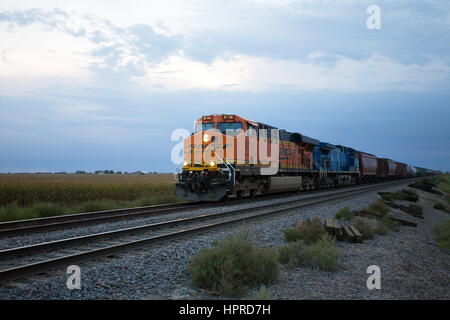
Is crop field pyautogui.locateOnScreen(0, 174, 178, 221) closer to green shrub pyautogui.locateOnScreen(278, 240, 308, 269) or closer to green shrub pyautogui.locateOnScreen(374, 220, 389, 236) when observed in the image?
green shrub pyautogui.locateOnScreen(278, 240, 308, 269)

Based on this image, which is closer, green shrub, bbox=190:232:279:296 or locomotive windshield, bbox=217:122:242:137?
green shrub, bbox=190:232:279:296

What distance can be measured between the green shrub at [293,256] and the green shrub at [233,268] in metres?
0.82

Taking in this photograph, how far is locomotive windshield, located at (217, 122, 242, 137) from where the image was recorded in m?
15.1

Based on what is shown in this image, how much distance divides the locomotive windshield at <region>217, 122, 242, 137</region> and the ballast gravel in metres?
7.66

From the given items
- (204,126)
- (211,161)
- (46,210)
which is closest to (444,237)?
(211,161)

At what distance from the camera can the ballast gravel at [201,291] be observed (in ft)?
14.5

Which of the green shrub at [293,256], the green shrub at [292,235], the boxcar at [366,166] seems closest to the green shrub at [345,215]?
the green shrub at [292,235]

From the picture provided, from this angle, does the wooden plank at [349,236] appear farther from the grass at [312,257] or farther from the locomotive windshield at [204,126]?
the locomotive windshield at [204,126]

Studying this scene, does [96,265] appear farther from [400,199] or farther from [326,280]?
[400,199]

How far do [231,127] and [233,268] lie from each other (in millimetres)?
10821

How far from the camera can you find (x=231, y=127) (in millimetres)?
15266

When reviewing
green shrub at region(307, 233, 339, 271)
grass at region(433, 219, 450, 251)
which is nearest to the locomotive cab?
grass at region(433, 219, 450, 251)

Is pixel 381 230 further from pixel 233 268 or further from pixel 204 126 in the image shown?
pixel 204 126
